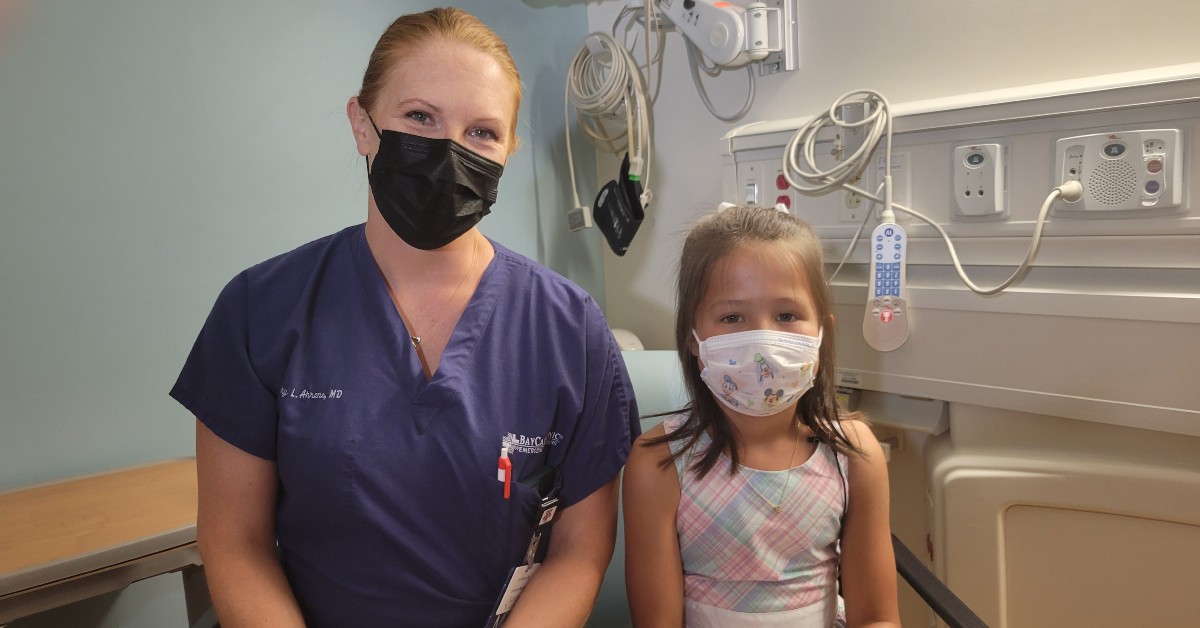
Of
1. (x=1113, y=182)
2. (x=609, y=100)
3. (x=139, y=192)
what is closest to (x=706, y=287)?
(x=1113, y=182)

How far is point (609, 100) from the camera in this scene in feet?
6.63

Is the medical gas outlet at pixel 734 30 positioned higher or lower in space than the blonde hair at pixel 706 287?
higher

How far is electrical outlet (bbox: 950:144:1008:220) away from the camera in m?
1.40

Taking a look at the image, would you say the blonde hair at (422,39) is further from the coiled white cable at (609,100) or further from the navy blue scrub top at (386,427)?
the coiled white cable at (609,100)

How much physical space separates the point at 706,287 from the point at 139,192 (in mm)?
1076

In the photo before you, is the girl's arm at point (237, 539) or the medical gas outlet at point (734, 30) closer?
the girl's arm at point (237, 539)

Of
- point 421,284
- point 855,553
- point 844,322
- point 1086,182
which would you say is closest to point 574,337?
point 421,284

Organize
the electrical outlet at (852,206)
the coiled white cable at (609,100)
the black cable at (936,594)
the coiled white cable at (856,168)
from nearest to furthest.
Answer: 1. the black cable at (936,594)
2. the coiled white cable at (856,168)
3. the electrical outlet at (852,206)
4. the coiled white cable at (609,100)

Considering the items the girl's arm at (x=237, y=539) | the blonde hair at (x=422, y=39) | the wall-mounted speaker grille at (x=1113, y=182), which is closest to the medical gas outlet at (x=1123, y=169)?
the wall-mounted speaker grille at (x=1113, y=182)

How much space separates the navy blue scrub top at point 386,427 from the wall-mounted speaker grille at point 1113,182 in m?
0.83

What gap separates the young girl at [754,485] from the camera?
115cm

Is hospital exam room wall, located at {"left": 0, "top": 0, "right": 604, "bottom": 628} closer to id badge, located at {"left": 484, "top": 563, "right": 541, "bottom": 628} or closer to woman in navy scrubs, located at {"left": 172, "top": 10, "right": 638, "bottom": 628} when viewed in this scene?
woman in navy scrubs, located at {"left": 172, "top": 10, "right": 638, "bottom": 628}

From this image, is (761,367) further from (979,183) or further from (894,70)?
(894,70)

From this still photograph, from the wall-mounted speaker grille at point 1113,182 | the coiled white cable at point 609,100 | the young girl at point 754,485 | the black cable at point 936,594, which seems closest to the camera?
the black cable at point 936,594
